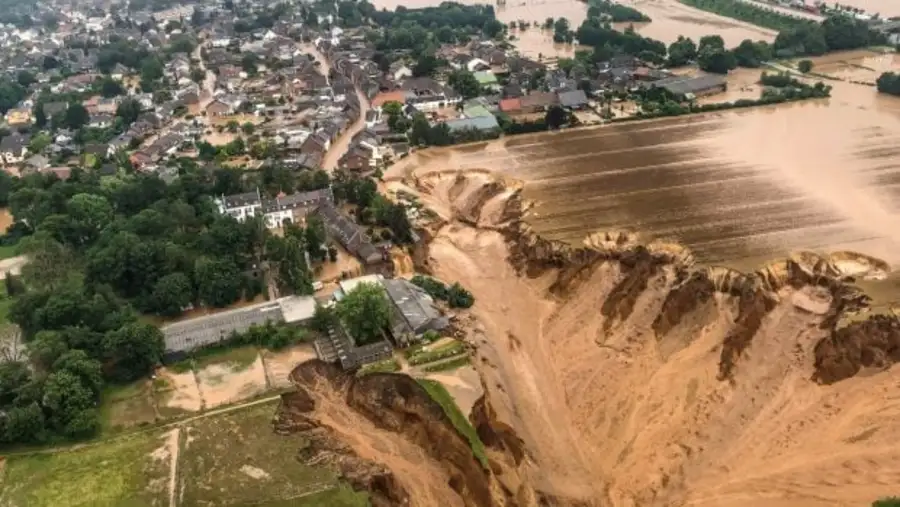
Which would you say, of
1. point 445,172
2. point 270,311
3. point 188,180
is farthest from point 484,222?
point 188,180

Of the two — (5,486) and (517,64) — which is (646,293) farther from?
(517,64)

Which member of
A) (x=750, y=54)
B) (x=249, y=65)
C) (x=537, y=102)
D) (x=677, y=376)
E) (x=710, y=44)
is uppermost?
(x=710, y=44)

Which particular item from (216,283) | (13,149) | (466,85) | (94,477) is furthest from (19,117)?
(94,477)

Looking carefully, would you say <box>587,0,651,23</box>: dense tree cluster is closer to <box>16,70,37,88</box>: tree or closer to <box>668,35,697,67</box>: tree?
<box>668,35,697,67</box>: tree

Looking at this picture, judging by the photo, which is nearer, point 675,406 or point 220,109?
point 675,406

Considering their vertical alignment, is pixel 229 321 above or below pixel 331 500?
below

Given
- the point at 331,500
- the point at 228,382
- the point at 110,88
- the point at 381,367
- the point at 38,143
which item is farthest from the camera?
the point at 110,88

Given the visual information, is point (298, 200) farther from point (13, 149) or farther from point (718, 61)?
point (718, 61)

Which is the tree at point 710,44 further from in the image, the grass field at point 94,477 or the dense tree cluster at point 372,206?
the grass field at point 94,477

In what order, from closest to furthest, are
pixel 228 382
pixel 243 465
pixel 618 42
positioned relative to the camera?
pixel 243 465 < pixel 228 382 < pixel 618 42
